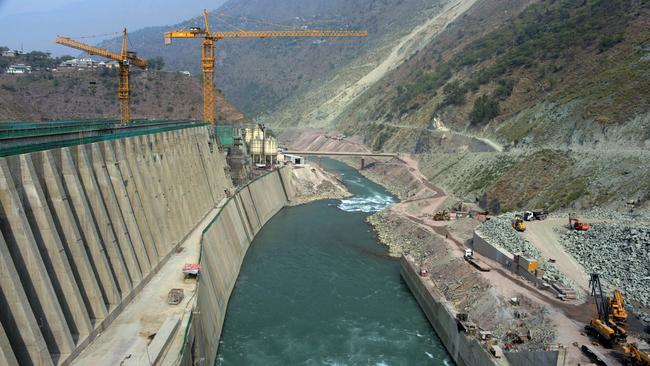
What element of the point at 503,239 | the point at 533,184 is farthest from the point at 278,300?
the point at 533,184

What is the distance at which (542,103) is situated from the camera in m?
82.0

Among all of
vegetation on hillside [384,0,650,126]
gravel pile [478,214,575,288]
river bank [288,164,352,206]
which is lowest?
river bank [288,164,352,206]

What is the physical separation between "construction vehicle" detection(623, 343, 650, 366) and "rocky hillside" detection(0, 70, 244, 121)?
4068 inches

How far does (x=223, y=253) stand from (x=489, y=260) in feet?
77.2

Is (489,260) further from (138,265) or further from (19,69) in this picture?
(19,69)

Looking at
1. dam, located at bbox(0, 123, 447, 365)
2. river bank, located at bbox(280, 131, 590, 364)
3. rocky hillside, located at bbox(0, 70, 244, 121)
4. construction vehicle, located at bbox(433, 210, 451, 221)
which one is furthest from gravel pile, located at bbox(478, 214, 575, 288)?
rocky hillside, located at bbox(0, 70, 244, 121)

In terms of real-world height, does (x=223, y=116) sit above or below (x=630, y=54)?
below

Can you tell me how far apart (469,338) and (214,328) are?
16699mm

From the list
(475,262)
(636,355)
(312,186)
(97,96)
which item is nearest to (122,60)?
(312,186)

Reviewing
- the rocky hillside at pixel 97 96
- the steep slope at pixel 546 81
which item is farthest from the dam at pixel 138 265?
the rocky hillside at pixel 97 96

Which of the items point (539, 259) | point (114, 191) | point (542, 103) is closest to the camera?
point (114, 191)

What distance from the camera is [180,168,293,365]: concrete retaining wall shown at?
30.0 meters

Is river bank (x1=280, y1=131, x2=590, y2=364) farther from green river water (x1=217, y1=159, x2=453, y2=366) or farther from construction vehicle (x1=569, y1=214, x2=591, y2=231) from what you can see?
construction vehicle (x1=569, y1=214, x2=591, y2=231)

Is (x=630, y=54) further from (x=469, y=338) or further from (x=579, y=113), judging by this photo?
(x=469, y=338)
